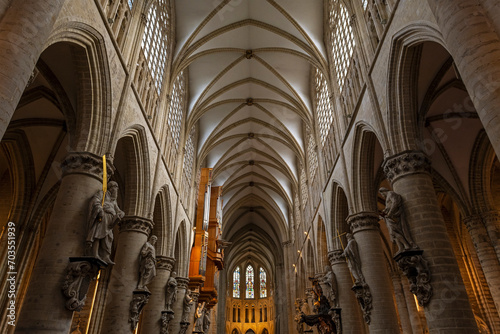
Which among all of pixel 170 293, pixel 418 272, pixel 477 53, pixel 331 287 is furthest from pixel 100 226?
pixel 331 287

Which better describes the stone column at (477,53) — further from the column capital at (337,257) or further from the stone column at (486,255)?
the column capital at (337,257)

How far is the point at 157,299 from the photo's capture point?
585 inches

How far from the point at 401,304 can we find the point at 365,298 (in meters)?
10.9

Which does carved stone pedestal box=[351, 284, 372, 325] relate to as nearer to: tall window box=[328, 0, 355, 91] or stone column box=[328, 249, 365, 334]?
stone column box=[328, 249, 365, 334]

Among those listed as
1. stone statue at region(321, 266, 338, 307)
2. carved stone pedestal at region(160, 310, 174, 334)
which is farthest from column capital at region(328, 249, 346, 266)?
carved stone pedestal at region(160, 310, 174, 334)

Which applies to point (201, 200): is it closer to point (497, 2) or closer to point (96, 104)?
point (96, 104)

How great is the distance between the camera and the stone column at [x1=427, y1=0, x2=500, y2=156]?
15.1 feet

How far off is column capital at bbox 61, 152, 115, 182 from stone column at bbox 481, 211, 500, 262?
38.8ft

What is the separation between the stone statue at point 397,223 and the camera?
7668mm

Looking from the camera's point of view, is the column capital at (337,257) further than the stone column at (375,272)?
Yes

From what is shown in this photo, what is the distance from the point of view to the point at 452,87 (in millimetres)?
11438

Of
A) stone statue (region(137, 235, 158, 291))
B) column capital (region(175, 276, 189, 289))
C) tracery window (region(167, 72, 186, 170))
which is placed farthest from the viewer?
column capital (region(175, 276, 189, 289))

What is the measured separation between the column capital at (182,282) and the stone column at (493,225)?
43.1ft

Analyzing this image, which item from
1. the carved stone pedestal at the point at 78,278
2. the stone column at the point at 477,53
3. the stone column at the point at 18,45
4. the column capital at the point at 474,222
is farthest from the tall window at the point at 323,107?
the stone column at the point at 18,45
